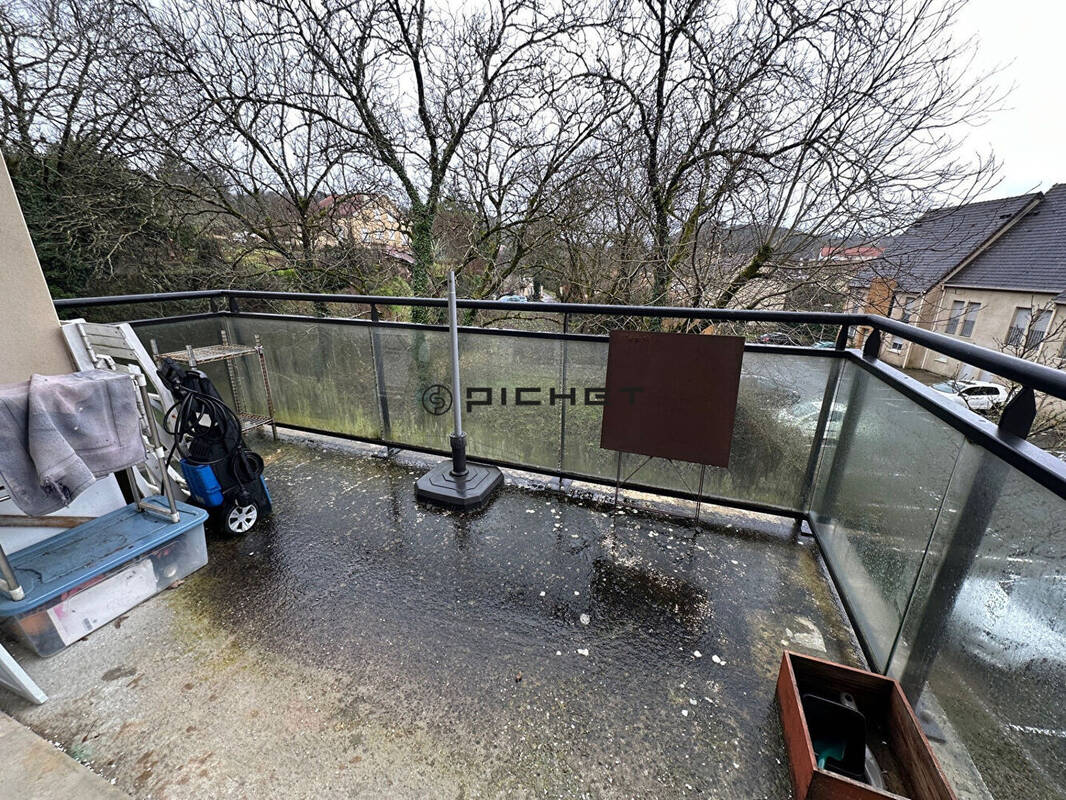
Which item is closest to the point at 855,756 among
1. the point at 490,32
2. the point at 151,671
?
the point at 151,671

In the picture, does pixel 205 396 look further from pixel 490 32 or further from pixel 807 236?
pixel 490 32

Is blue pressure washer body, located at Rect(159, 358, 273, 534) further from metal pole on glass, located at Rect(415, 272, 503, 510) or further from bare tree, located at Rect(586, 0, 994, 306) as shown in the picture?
bare tree, located at Rect(586, 0, 994, 306)

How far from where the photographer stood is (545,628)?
1.75 m

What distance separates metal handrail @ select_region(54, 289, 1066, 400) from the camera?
94cm

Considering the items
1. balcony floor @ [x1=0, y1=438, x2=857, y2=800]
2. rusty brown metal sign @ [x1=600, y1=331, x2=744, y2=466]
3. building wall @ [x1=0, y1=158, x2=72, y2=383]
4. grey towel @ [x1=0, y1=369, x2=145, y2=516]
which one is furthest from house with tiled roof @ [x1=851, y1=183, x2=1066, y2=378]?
building wall @ [x1=0, y1=158, x2=72, y2=383]

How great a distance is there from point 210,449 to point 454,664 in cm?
170

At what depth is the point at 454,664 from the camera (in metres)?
1.58

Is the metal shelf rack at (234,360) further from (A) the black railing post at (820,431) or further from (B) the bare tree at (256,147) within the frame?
(B) the bare tree at (256,147)

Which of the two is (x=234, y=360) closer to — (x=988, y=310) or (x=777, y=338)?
(x=777, y=338)

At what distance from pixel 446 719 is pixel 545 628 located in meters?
0.51

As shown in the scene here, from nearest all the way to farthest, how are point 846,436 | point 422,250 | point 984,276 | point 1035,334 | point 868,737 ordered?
point 868,737 → point 846,436 → point 1035,334 → point 422,250 → point 984,276

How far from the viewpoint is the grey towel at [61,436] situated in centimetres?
135

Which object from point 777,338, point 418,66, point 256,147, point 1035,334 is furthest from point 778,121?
point 256,147

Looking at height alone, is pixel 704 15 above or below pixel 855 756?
above
